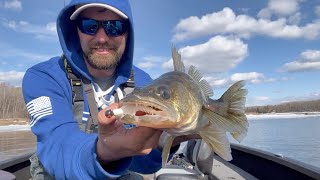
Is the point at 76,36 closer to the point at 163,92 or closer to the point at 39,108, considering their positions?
the point at 39,108

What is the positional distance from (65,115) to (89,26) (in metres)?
0.88

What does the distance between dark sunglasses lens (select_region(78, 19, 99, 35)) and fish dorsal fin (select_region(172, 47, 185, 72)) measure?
2.69ft

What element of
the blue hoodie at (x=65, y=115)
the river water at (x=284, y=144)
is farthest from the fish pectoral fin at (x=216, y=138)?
the river water at (x=284, y=144)

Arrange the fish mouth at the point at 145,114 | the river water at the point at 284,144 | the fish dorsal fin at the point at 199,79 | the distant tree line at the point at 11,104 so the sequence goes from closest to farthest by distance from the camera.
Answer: the fish mouth at the point at 145,114 → the fish dorsal fin at the point at 199,79 → the river water at the point at 284,144 → the distant tree line at the point at 11,104

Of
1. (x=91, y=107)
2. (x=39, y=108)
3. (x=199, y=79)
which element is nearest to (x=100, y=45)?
(x=91, y=107)

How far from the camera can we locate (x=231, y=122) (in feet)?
6.89

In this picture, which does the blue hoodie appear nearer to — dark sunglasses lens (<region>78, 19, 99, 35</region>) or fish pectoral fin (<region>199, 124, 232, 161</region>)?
dark sunglasses lens (<region>78, 19, 99, 35</region>)

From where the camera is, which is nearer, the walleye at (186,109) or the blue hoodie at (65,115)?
the walleye at (186,109)

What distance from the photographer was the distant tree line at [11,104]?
83.9 m

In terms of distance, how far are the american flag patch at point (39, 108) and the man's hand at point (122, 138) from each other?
2.77ft

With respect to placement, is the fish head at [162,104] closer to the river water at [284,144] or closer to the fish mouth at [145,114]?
the fish mouth at [145,114]

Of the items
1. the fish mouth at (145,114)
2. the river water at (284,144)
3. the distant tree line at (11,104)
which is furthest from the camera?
the distant tree line at (11,104)

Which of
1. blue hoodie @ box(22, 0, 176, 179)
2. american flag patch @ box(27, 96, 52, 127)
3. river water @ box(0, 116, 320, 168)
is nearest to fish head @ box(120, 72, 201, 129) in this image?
blue hoodie @ box(22, 0, 176, 179)

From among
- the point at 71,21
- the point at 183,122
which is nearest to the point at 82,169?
the point at 183,122
